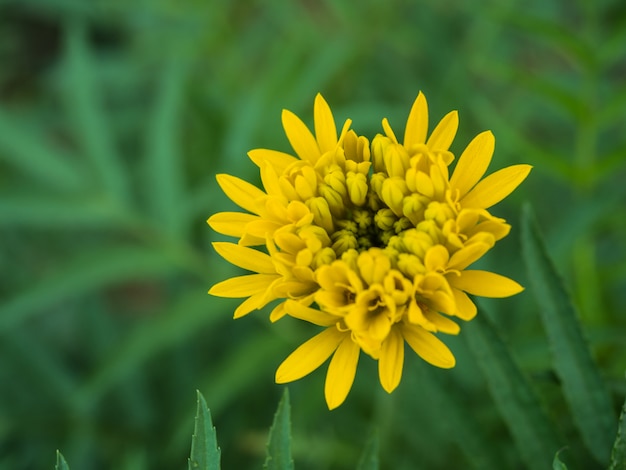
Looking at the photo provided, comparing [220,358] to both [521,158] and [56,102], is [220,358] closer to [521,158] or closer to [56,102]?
[521,158]

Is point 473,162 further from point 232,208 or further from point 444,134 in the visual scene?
point 232,208

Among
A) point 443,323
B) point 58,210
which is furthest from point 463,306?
point 58,210

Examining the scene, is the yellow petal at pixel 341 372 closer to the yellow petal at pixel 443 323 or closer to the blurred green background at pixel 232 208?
the yellow petal at pixel 443 323

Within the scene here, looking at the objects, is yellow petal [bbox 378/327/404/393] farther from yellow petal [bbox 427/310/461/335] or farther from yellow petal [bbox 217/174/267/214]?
yellow petal [bbox 217/174/267/214]

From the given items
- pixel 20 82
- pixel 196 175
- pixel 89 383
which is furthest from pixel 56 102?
pixel 89 383

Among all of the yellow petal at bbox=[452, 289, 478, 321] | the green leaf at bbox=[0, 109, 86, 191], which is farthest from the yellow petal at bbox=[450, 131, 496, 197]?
the green leaf at bbox=[0, 109, 86, 191]

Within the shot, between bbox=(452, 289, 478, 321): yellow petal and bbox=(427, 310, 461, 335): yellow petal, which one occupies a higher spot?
bbox=(452, 289, 478, 321): yellow petal
